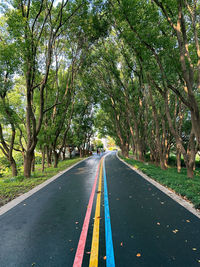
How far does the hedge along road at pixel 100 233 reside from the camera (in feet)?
9.39

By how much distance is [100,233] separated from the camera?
369 cm

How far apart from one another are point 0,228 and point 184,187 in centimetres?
686

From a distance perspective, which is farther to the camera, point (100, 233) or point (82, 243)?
point (100, 233)

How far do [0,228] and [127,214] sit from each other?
3426mm

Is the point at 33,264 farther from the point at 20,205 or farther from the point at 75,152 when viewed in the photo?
the point at 75,152

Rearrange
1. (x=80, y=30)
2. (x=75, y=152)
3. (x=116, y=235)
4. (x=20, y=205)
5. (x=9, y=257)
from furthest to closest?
1. (x=75, y=152)
2. (x=80, y=30)
3. (x=20, y=205)
4. (x=116, y=235)
5. (x=9, y=257)

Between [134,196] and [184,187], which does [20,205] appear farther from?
[184,187]

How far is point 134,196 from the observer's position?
629cm

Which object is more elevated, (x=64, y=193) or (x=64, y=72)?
(x=64, y=72)

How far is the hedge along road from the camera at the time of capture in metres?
2.86

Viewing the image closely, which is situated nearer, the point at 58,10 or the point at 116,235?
the point at 116,235

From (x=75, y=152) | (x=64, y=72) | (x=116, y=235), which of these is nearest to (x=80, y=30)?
(x=64, y=72)

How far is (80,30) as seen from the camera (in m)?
13.3

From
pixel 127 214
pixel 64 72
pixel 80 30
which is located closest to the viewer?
pixel 127 214
